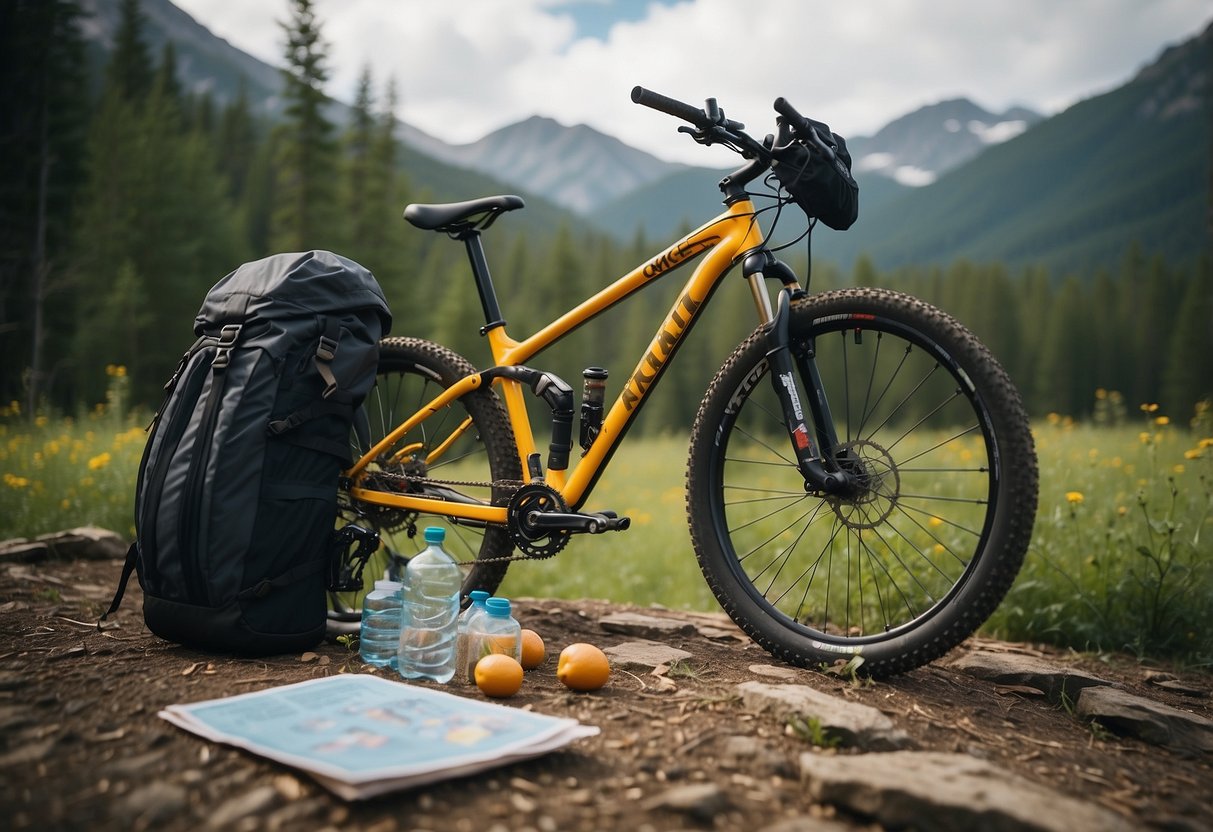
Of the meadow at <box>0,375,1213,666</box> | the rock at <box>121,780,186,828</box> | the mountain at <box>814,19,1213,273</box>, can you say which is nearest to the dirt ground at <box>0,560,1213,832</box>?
the rock at <box>121,780,186,828</box>

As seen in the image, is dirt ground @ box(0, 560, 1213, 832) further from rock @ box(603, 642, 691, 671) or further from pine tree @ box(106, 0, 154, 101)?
pine tree @ box(106, 0, 154, 101)

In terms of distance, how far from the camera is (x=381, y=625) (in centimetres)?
260

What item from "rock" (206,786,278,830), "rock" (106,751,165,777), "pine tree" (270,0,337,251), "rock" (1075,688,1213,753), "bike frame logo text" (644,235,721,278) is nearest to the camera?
"rock" (206,786,278,830)

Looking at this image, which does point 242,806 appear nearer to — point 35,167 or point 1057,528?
point 1057,528

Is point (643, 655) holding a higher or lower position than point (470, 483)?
lower

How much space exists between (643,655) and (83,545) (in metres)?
3.42

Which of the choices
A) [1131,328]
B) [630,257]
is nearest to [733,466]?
[630,257]

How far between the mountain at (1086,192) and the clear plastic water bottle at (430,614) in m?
124

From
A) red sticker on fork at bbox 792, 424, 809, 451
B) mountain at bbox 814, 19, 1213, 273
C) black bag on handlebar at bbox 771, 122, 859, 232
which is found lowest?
red sticker on fork at bbox 792, 424, 809, 451

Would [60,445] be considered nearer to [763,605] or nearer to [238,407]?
[238,407]

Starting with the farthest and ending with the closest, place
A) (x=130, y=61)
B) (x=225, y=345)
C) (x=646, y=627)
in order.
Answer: (x=130, y=61) → (x=646, y=627) → (x=225, y=345)

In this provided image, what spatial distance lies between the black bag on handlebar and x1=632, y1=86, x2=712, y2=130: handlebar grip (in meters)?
0.30

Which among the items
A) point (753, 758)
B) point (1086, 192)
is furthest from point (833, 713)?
point (1086, 192)

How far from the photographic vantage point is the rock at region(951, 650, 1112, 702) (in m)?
2.36
